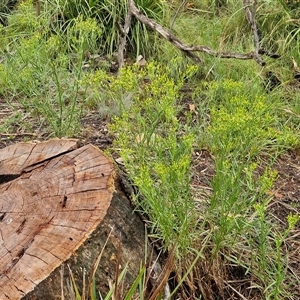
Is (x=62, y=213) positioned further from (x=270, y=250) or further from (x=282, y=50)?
(x=282, y=50)

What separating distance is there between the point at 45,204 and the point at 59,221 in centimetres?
17

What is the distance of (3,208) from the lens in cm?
249

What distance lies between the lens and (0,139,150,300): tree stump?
2033mm

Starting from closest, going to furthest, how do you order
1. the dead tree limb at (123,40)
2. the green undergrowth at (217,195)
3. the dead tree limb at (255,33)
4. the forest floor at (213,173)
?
the green undergrowth at (217,195) → the forest floor at (213,173) → the dead tree limb at (255,33) → the dead tree limb at (123,40)

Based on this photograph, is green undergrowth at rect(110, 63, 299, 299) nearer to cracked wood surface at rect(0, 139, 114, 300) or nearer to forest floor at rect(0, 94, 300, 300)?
forest floor at rect(0, 94, 300, 300)

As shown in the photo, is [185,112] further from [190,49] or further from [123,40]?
[123,40]

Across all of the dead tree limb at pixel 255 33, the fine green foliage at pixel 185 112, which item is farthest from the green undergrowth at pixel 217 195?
the dead tree limb at pixel 255 33

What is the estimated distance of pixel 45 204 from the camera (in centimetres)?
240

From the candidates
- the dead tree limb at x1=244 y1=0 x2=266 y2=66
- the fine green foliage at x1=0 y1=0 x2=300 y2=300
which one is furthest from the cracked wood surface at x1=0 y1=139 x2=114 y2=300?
the dead tree limb at x1=244 y1=0 x2=266 y2=66

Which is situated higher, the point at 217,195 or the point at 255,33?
the point at 217,195

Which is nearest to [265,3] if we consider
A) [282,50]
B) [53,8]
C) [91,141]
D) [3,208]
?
[282,50]

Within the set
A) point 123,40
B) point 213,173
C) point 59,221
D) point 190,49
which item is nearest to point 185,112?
point 213,173

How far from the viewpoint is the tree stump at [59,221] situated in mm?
2033

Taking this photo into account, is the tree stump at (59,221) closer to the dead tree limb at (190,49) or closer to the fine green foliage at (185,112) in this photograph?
the fine green foliage at (185,112)
